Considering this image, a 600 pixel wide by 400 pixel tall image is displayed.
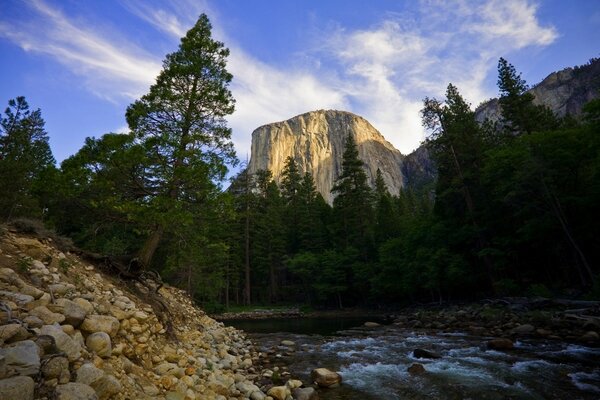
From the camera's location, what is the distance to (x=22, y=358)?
133 inches

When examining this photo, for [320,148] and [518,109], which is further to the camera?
[320,148]

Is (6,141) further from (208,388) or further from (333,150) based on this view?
(333,150)

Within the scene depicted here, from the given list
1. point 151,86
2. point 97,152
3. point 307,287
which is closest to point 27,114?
point 151,86

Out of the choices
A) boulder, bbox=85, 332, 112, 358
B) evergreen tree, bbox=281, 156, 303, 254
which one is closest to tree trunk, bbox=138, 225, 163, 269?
boulder, bbox=85, 332, 112, 358

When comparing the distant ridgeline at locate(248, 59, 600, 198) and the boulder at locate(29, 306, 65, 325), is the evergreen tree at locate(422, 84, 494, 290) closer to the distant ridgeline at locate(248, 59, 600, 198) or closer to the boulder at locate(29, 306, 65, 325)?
the boulder at locate(29, 306, 65, 325)

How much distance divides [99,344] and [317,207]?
4500 centimetres

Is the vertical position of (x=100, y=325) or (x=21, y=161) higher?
(x=21, y=161)

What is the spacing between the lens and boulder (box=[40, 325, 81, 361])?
405 centimetres

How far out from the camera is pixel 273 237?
46.8 meters

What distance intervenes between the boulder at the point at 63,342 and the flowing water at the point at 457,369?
5.47 meters

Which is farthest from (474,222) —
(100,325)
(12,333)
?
(12,333)

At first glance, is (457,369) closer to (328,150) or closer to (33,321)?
(33,321)

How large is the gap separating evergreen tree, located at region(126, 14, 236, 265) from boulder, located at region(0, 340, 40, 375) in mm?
5873

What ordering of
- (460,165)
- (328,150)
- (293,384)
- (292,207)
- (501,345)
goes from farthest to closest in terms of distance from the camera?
1. (328,150)
2. (292,207)
3. (460,165)
4. (501,345)
5. (293,384)
